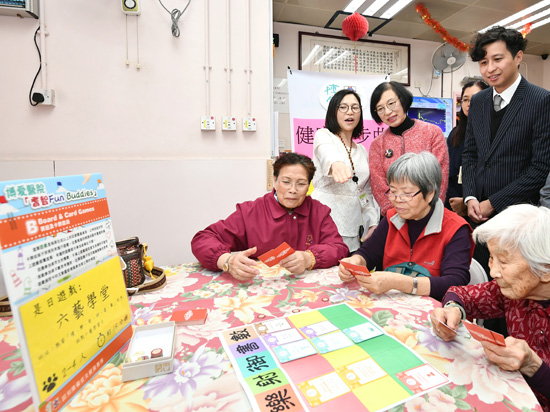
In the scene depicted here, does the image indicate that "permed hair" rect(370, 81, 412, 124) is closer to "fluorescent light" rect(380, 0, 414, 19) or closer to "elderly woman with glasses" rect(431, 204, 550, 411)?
"elderly woman with glasses" rect(431, 204, 550, 411)

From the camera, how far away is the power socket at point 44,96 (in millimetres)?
2113

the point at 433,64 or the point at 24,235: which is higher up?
the point at 433,64

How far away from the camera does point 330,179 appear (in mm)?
1871

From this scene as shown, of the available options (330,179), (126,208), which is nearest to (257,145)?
(330,179)

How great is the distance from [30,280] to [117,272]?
0.26 meters

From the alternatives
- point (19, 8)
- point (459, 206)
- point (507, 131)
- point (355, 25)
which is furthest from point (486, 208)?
point (19, 8)

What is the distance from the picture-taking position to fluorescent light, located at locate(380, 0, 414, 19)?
3.45m

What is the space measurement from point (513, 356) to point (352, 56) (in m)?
4.51

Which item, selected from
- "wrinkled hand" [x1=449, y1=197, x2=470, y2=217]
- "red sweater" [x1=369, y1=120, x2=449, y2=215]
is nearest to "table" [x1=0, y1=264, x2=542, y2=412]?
"red sweater" [x1=369, y1=120, x2=449, y2=215]

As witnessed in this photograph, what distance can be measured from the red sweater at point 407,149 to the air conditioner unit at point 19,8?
2.51 m

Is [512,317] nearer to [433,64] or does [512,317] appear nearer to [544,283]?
[544,283]

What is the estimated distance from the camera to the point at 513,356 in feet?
2.11

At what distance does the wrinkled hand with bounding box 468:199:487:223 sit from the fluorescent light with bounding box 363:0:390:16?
2.82 meters

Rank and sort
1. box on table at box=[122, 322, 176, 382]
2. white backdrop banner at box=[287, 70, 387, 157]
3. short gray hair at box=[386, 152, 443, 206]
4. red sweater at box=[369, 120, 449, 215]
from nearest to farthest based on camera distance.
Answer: box on table at box=[122, 322, 176, 382], short gray hair at box=[386, 152, 443, 206], red sweater at box=[369, 120, 449, 215], white backdrop banner at box=[287, 70, 387, 157]
